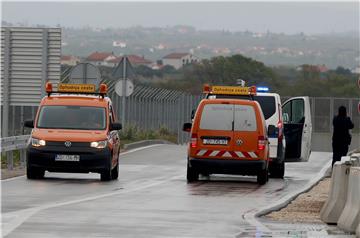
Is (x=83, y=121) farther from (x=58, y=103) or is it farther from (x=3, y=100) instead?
(x=3, y=100)

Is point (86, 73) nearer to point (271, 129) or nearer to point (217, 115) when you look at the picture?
point (271, 129)

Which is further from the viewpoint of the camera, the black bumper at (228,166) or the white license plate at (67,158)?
the black bumper at (228,166)

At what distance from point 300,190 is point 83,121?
5.18 m

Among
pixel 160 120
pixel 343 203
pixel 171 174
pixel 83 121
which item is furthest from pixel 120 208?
pixel 160 120

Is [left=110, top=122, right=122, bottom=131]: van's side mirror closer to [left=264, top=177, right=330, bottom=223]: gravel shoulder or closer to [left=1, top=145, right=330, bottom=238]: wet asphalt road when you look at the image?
[left=1, top=145, right=330, bottom=238]: wet asphalt road

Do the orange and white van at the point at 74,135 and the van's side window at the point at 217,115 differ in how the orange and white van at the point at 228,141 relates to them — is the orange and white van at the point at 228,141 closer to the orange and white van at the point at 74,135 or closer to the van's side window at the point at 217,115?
the van's side window at the point at 217,115

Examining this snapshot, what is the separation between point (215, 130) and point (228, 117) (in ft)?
1.33

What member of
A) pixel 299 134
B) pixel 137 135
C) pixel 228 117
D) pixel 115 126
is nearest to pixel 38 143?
pixel 115 126

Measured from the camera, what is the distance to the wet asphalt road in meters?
16.9

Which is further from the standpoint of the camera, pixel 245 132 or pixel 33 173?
pixel 245 132

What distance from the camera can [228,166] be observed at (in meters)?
28.3

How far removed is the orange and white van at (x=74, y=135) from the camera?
1083 inches

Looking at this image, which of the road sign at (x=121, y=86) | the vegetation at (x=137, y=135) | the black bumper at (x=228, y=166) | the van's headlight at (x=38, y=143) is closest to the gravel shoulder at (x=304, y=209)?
the black bumper at (x=228, y=166)

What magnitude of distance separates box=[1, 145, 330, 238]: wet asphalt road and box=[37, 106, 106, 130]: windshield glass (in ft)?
3.79
